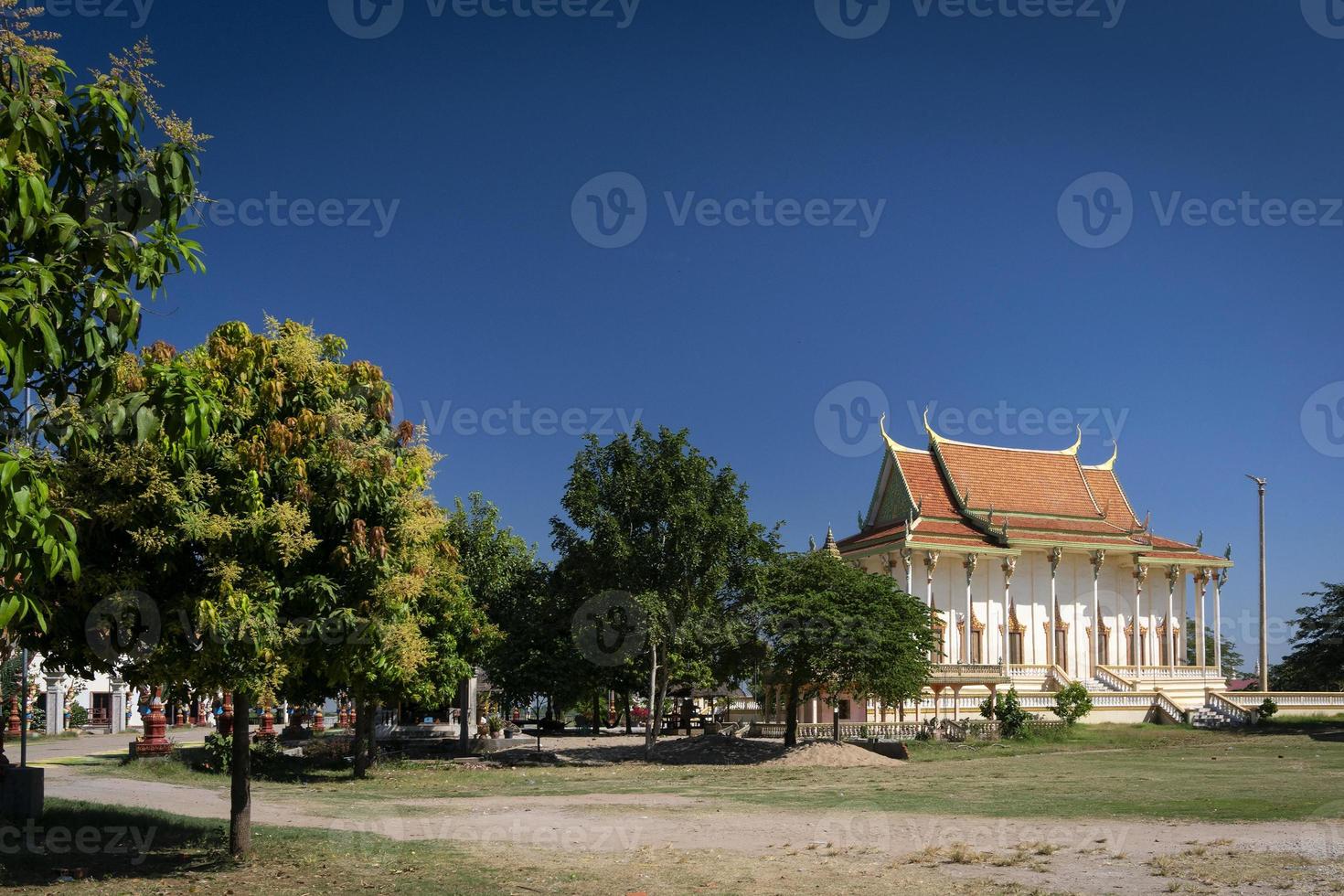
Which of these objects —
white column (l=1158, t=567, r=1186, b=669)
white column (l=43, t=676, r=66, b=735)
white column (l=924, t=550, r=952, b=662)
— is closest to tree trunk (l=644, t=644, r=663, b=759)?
white column (l=924, t=550, r=952, b=662)

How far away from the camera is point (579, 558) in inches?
1401

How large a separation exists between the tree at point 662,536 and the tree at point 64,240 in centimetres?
2506

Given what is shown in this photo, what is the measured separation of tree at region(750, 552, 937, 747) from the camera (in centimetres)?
3531

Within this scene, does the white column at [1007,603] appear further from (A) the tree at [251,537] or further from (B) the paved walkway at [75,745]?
(A) the tree at [251,537]

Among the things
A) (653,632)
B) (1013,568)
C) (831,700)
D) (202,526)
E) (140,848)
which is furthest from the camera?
(1013,568)

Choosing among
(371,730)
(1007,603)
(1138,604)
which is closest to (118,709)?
(371,730)

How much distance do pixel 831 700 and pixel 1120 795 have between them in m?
17.0

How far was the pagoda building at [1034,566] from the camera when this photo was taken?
55.1 metres

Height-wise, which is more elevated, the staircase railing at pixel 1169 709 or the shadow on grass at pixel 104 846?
the shadow on grass at pixel 104 846

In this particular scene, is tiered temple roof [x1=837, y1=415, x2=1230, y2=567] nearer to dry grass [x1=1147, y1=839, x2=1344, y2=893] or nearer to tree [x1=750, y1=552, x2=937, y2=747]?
tree [x1=750, y1=552, x2=937, y2=747]

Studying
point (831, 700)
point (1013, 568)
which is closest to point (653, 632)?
point (831, 700)

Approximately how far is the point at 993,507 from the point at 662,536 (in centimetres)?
2870

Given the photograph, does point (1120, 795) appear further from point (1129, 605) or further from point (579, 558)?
point (1129, 605)

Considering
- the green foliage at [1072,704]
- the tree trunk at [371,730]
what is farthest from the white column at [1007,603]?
the tree trunk at [371,730]
